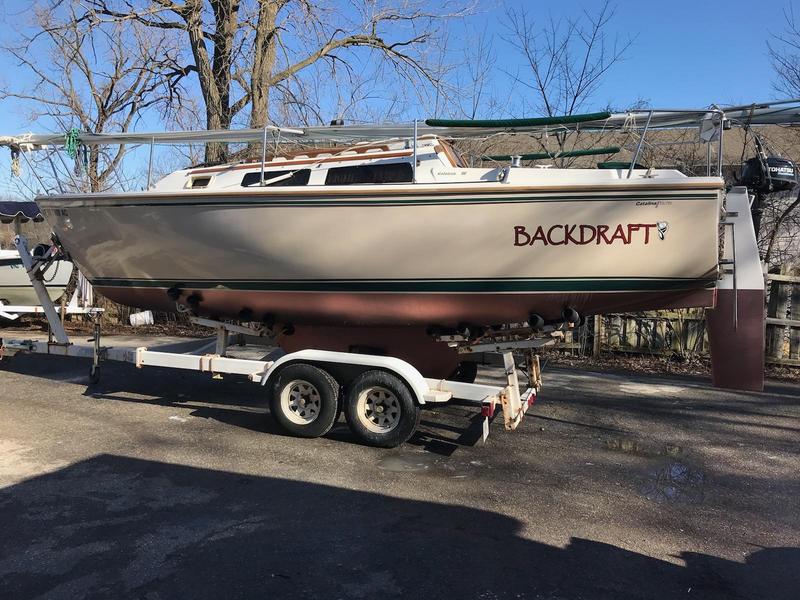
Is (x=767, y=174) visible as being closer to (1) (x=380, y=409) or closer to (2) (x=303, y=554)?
(1) (x=380, y=409)

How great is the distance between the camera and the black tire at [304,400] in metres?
5.81

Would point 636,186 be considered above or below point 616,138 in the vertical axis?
below

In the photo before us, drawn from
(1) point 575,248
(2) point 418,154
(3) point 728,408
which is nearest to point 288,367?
(2) point 418,154

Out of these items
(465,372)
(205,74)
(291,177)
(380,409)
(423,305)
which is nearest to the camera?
(380,409)

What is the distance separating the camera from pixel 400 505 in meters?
4.41

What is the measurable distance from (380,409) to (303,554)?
217 centimetres

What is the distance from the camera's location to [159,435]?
19.7 feet

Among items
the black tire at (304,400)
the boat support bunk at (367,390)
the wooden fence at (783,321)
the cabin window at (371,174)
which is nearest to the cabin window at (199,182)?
the cabin window at (371,174)

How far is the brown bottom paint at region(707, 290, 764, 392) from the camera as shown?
17.7ft

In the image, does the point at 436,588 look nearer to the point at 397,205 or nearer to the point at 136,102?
the point at 397,205

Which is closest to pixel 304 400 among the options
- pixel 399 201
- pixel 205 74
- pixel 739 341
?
pixel 399 201

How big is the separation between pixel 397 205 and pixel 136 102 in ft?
43.5

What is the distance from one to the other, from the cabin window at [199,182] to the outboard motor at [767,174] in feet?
17.7

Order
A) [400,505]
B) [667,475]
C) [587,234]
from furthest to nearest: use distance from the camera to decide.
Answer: [587,234] → [667,475] → [400,505]
